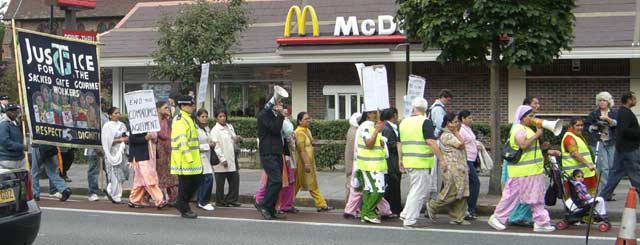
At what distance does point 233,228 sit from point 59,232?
2.12m

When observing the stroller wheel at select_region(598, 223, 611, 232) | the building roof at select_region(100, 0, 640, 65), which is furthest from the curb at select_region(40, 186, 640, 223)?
the building roof at select_region(100, 0, 640, 65)

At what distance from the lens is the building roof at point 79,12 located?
47.9 meters

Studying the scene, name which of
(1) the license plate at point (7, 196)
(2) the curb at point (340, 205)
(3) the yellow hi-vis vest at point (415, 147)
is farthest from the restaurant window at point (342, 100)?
(1) the license plate at point (7, 196)

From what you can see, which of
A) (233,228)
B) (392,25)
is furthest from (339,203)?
(392,25)

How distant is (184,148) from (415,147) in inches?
123

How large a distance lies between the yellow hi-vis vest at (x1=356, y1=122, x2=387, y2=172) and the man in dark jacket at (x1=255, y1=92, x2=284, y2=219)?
114 cm

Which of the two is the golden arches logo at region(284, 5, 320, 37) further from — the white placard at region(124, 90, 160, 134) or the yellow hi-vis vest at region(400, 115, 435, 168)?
the yellow hi-vis vest at region(400, 115, 435, 168)

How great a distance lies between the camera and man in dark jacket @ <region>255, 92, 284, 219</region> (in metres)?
10.5

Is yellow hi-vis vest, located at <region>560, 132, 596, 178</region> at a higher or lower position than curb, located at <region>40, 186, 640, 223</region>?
higher

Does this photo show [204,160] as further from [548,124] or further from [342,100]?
[342,100]

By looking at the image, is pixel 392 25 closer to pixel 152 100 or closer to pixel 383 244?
pixel 152 100

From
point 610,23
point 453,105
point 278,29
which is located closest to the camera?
point 610,23

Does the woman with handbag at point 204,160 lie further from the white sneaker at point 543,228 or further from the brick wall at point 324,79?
the brick wall at point 324,79

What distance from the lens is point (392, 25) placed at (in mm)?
19766
